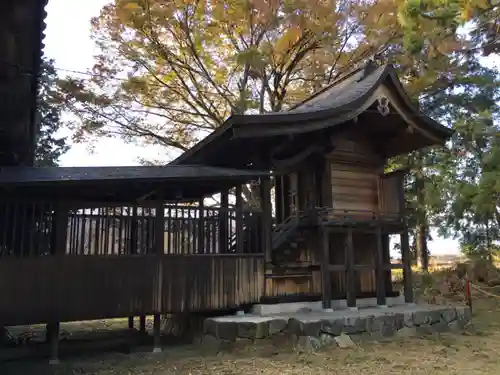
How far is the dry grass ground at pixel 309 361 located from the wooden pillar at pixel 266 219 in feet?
7.40

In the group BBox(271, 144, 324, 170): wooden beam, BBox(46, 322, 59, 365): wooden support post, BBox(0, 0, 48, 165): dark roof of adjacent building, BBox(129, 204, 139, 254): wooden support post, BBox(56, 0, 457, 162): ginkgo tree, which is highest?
BBox(56, 0, 457, 162): ginkgo tree

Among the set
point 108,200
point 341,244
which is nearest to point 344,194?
point 341,244

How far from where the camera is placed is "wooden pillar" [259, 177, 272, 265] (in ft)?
34.8

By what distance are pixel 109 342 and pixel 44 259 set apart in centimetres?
256

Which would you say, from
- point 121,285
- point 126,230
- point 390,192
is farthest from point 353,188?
point 121,285

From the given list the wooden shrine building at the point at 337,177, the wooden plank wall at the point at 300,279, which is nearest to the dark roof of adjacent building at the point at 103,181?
the wooden shrine building at the point at 337,177

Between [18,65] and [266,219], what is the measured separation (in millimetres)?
5964

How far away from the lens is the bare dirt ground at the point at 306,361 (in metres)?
7.44

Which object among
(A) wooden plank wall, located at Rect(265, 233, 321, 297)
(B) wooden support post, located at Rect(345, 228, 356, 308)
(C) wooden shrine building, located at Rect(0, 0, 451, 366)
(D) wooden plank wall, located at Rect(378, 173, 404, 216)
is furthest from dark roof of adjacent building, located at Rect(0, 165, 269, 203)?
(D) wooden plank wall, located at Rect(378, 173, 404, 216)

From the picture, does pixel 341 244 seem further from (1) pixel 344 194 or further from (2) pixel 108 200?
(2) pixel 108 200

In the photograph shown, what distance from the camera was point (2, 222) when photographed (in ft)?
27.2

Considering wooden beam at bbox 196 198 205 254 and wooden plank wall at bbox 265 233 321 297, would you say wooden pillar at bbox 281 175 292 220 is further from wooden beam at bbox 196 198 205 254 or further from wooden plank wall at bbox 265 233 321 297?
wooden beam at bbox 196 198 205 254

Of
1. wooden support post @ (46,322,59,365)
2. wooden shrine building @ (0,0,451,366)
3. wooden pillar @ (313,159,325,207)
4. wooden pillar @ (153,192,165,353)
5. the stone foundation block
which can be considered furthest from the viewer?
wooden pillar @ (313,159,325,207)

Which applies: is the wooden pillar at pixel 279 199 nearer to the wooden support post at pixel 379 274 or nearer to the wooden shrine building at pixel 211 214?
the wooden shrine building at pixel 211 214
